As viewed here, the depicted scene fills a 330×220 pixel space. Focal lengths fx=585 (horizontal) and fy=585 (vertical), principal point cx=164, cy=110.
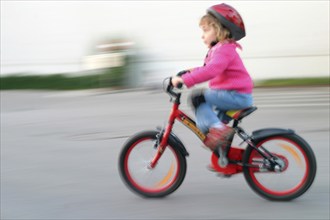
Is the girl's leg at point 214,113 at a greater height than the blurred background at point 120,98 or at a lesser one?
greater

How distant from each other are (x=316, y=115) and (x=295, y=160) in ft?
13.8

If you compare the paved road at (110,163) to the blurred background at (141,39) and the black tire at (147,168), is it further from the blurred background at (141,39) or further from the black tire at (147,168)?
the blurred background at (141,39)

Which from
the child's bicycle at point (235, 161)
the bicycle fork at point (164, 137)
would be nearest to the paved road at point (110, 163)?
the child's bicycle at point (235, 161)

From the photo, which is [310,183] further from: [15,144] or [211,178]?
[15,144]

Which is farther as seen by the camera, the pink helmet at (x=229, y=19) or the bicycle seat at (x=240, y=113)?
the bicycle seat at (x=240, y=113)

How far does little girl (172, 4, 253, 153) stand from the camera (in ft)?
15.4

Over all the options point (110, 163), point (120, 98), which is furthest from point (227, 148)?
point (120, 98)

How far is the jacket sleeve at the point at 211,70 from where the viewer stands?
468 cm

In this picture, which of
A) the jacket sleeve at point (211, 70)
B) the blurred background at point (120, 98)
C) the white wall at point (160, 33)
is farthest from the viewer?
the white wall at point (160, 33)

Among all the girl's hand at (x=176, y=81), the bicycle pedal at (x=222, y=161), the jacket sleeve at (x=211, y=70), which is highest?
the jacket sleeve at (x=211, y=70)

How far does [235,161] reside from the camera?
4.99 m

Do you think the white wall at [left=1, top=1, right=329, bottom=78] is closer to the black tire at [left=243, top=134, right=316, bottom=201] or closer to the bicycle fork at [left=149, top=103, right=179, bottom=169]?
the bicycle fork at [left=149, top=103, right=179, bottom=169]

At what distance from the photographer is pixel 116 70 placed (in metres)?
13.3

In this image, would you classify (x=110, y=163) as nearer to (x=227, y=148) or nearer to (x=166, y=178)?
(x=166, y=178)
